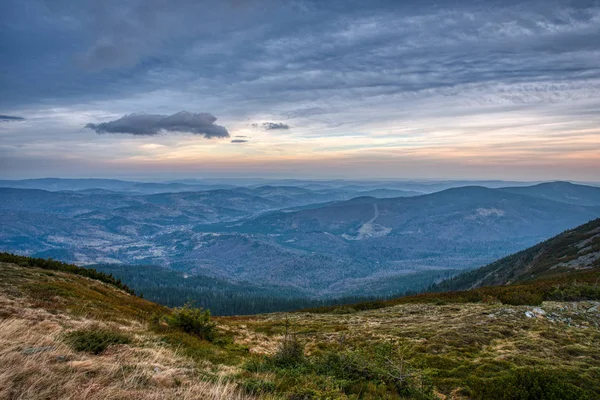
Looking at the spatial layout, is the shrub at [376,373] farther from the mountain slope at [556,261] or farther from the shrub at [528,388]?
the mountain slope at [556,261]

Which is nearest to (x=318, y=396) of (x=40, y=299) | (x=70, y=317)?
(x=70, y=317)

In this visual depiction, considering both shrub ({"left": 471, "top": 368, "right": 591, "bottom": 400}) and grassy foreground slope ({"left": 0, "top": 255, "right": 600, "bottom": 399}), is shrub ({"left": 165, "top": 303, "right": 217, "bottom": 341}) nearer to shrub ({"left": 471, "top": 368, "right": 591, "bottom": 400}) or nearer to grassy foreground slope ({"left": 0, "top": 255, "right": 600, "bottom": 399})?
grassy foreground slope ({"left": 0, "top": 255, "right": 600, "bottom": 399})

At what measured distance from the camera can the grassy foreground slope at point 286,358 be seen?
6.51 metres

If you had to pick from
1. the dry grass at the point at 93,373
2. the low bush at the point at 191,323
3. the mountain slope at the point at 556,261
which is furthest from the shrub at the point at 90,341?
the mountain slope at the point at 556,261

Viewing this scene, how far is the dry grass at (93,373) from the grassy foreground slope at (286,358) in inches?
1.2

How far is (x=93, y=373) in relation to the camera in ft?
22.3

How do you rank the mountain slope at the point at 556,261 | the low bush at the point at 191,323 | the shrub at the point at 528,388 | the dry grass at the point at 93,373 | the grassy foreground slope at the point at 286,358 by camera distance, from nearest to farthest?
the dry grass at the point at 93,373 → the grassy foreground slope at the point at 286,358 → the shrub at the point at 528,388 → the low bush at the point at 191,323 → the mountain slope at the point at 556,261

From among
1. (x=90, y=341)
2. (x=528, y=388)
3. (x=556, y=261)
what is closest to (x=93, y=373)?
(x=90, y=341)

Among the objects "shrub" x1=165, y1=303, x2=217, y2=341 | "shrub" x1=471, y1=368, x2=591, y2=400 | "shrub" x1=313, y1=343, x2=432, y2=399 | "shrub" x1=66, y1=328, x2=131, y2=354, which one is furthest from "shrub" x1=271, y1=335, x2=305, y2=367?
"shrub" x1=165, y1=303, x2=217, y2=341

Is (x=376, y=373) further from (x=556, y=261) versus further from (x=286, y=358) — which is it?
(x=556, y=261)

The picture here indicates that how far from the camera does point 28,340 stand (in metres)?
8.36

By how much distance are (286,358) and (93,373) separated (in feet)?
21.2

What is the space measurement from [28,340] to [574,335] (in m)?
22.5

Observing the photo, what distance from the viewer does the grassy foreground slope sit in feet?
21.4
